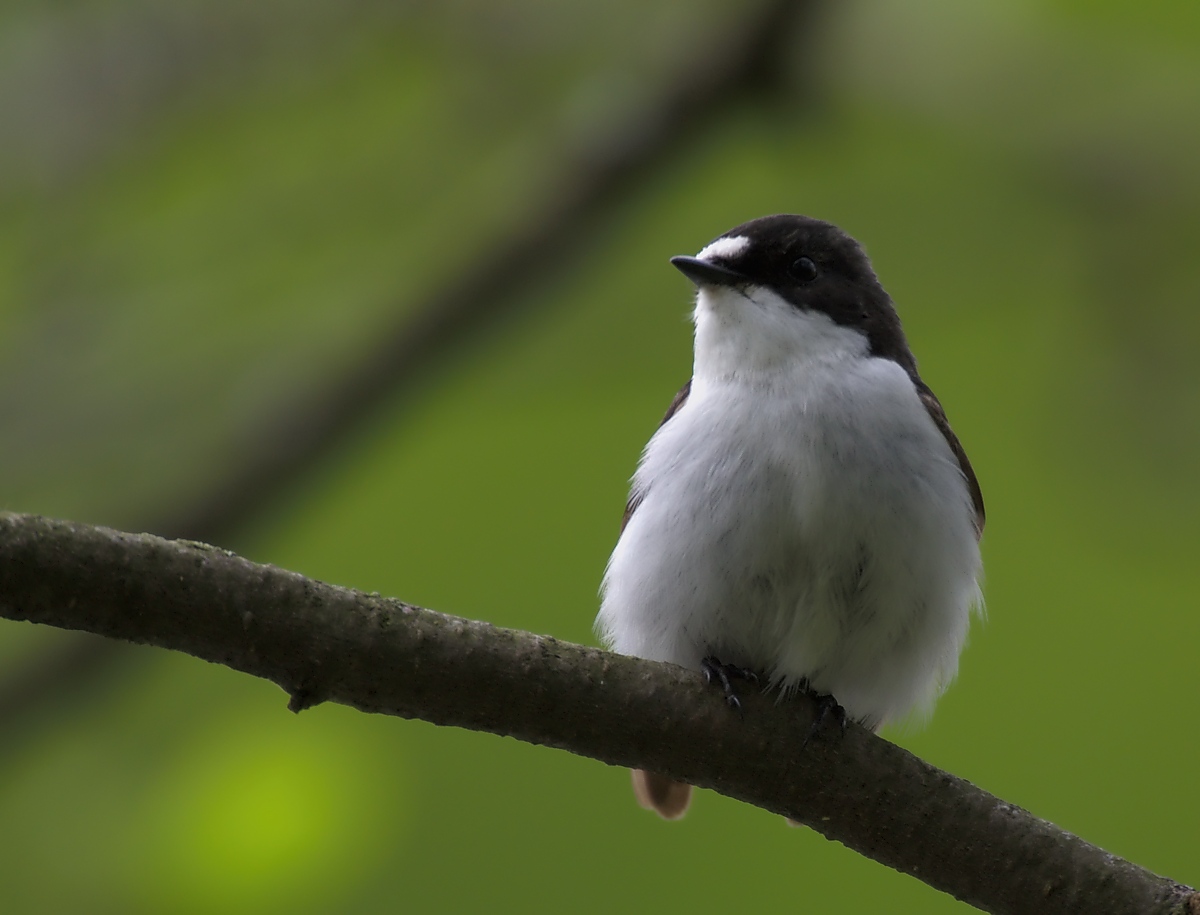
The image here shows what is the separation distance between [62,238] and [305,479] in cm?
94

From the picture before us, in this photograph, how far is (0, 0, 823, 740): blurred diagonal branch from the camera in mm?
4031

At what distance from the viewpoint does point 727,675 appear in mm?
3057

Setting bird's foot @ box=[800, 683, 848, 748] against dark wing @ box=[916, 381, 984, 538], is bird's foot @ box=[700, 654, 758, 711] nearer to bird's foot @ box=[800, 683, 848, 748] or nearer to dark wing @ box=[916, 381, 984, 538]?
bird's foot @ box=[800, 683, 848, 748]

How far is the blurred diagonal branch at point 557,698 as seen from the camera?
7.14 ft

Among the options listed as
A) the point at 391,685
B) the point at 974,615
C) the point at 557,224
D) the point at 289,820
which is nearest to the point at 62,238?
the point at 557,224

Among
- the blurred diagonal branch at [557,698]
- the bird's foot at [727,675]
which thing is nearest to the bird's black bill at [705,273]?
the bird's foot at [727,675]

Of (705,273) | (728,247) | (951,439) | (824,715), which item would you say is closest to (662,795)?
(824,715)

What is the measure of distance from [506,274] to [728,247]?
0.68 m

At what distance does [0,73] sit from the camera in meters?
4.15

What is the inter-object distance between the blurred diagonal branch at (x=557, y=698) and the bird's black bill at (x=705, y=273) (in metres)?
1.23

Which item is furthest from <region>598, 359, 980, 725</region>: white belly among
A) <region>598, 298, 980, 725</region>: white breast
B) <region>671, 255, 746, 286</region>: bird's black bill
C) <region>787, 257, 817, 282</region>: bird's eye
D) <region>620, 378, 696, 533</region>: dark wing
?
<region>787, 257, 817, 282</region>: bird's eye

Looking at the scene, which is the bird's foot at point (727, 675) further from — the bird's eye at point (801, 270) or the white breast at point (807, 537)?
the bird's eye at point (801, 270)

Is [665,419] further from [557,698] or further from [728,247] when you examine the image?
[557,698]

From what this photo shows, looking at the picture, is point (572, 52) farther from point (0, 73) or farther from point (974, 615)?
point (974, 615)
